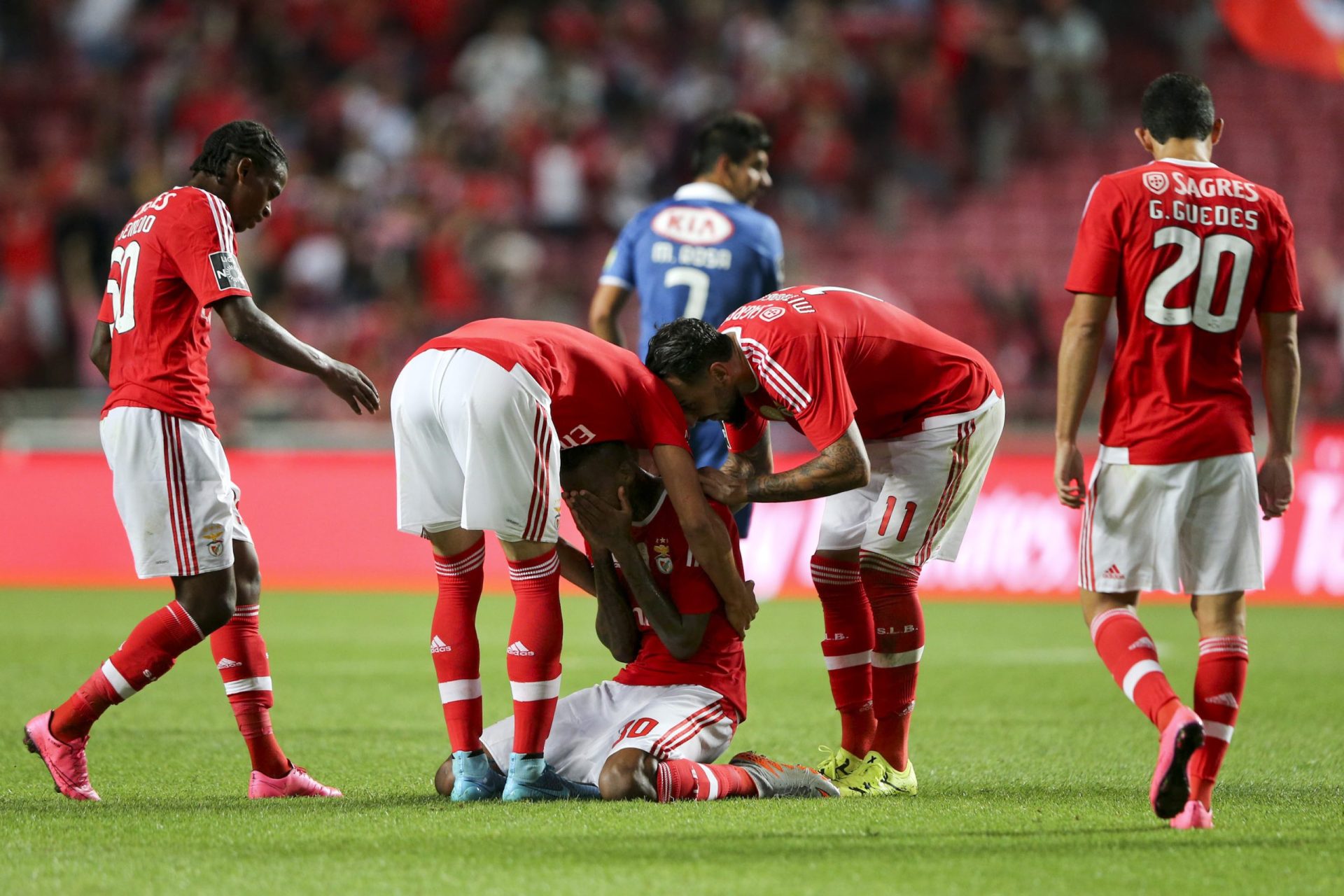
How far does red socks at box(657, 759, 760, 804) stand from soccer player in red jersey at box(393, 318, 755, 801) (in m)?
0.35

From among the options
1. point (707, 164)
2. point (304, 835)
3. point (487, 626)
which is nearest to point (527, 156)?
point (487, 626)

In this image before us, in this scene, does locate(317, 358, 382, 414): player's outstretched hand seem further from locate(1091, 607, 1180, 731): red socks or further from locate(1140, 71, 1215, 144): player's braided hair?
locate(1140, 71, 1215, 144): player's braided hair

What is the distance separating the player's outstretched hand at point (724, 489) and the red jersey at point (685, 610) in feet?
0.32

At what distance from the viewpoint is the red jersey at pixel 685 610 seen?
16.3 feet

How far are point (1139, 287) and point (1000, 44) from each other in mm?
14374

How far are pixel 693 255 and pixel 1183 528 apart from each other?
3.02 metres

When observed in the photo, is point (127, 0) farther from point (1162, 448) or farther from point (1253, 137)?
point (1162, 448)

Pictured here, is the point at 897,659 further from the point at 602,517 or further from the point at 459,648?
the point at 459,648

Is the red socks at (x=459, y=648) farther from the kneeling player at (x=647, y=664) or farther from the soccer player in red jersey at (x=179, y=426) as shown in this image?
the soccer player in red jersey at (x=179, y=426)

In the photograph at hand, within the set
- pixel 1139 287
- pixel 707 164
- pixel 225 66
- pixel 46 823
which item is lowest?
pixel 46 823

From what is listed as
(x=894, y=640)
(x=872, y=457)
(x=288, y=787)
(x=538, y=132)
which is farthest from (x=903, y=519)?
(x=538, y=132)

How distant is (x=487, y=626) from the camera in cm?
1049

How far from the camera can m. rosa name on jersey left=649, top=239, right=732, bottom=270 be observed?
6883 millimetres

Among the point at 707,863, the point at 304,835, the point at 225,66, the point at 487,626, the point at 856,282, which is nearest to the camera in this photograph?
the point at 707,863
